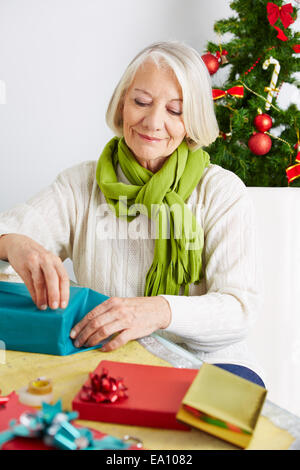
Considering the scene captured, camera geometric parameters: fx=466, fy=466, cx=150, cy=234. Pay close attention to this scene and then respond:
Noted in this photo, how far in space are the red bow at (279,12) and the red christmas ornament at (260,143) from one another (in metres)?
0.47

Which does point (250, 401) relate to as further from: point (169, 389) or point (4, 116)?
point (4, 116)

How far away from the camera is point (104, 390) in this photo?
0.70m

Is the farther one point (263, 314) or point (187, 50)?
point (263, 314)

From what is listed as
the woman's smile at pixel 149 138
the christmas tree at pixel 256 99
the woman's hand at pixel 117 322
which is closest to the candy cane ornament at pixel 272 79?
the christmas tree at pixel 256 99

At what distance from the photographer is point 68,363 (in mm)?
907

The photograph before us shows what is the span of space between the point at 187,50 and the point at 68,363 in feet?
3.23

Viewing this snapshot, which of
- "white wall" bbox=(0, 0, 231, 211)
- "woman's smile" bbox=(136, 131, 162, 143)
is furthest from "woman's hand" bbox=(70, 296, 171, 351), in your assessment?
"white wall" bbox=(0, 0, 231, 211)

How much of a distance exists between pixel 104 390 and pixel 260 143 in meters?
1.60

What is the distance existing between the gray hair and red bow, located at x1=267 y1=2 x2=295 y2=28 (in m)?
0.75

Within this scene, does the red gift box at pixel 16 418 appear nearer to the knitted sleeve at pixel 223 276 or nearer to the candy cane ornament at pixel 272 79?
the knitted sleeve at pixel 223 276

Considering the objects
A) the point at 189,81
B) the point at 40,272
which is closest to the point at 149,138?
the point at 189,81

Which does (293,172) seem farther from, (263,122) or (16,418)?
(16,418)

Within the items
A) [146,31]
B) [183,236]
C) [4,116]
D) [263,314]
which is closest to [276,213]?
[263,314]

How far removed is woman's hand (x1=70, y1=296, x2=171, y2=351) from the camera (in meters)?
0.98
